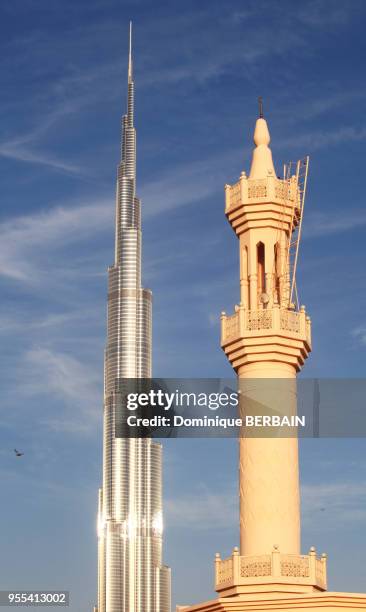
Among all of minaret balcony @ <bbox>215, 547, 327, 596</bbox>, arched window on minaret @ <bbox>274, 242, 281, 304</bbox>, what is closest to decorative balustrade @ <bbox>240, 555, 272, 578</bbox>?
minaret balcony @ <bbox>215, 547, 327, 596</bbox>

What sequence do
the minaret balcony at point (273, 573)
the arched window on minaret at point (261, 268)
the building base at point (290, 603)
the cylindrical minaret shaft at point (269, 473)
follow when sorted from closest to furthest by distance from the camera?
the building base at point (290, 603) → the minaret balcony at point (273, 573) → the cylindrical minaret shaft at point (269, 473) → the arched window on minaret at point (261, 268)

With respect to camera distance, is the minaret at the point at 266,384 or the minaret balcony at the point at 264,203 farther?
the minaret balcony at the point at 264,203

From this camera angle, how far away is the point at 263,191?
36.3m

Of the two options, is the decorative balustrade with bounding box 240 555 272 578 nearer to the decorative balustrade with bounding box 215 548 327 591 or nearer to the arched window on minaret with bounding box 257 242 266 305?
the decorative balustrade with bounding box 215 548 327 591

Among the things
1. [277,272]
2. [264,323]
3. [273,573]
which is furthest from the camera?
[277,272]

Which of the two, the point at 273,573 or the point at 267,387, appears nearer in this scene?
the point at 273,573

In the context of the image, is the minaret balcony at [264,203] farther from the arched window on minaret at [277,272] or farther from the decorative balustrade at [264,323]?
the decorative balustrade at [264,323]

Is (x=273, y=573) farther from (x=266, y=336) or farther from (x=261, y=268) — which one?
(x=261, y=268)

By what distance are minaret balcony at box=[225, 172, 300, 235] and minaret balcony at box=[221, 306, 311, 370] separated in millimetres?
3053

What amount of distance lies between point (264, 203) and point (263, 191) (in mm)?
438

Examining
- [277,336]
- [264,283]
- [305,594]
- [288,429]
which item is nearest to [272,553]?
[305,594]

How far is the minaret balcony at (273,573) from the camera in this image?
31000mm

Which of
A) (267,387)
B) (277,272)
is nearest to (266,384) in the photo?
(267,387)

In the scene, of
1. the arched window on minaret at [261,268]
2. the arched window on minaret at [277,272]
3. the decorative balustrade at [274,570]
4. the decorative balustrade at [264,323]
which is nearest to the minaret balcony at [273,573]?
the decorative balustrade at [274,570]
